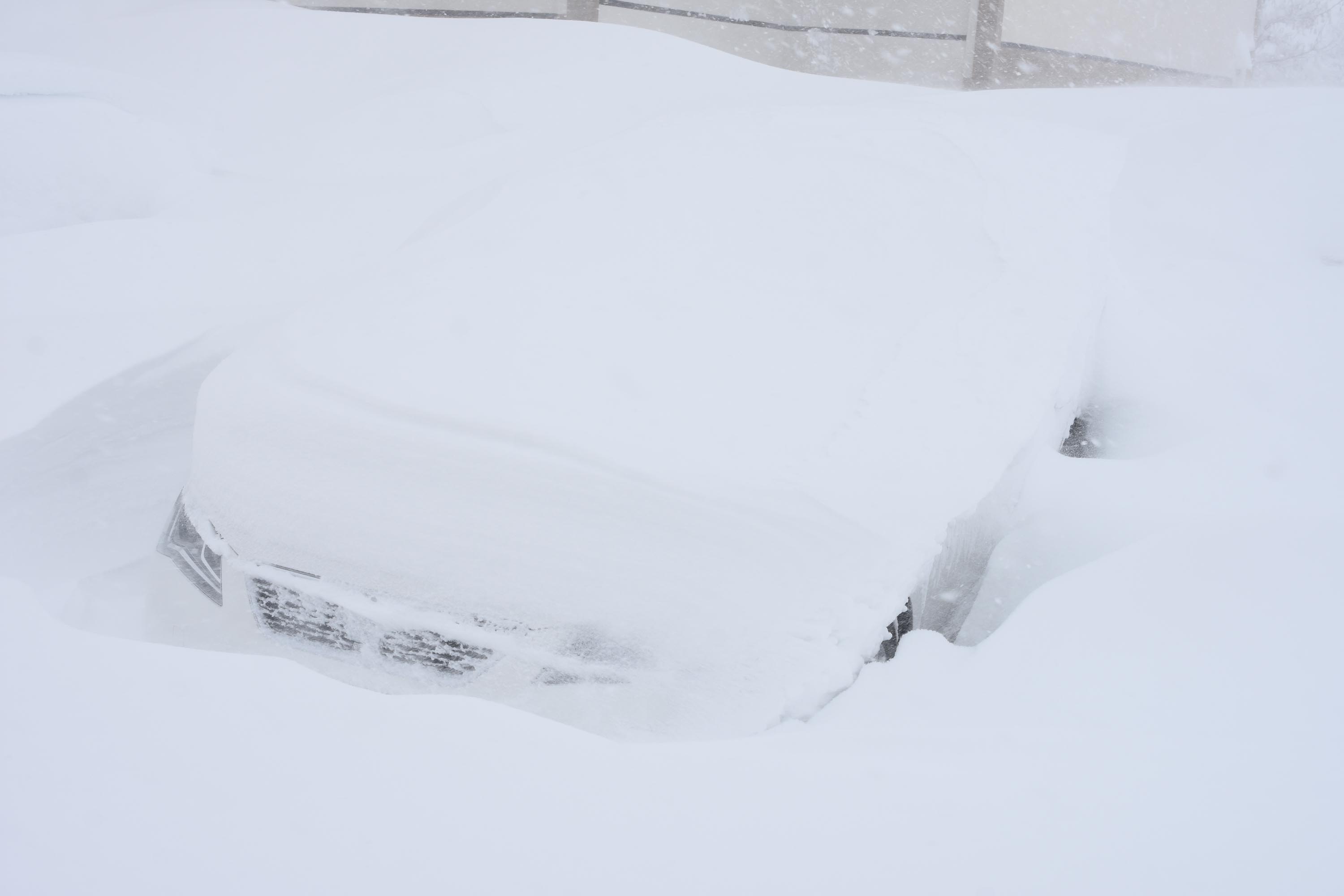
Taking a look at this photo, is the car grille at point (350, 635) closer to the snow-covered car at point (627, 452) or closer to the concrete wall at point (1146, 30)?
the snow-covered car at point (627, 452)

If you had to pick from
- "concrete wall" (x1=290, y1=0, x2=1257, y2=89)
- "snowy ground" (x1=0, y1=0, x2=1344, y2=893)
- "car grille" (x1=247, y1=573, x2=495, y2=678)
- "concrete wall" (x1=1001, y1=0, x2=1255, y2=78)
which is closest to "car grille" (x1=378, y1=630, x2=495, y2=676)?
"car grille" (x1=247, y1=573, x2=495, y2=678)

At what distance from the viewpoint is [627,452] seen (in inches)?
49.5

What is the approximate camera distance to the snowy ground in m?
0.81

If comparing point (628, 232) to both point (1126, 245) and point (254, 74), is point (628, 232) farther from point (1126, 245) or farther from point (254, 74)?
point (254, 74)

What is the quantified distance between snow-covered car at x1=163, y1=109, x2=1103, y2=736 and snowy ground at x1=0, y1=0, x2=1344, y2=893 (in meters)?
0.11

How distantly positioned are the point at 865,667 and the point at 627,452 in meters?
0.43

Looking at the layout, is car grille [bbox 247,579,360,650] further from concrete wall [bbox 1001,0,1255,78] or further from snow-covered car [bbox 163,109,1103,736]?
concrete wall [bbox 1001,0,1255,78]

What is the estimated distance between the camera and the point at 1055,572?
1.42m

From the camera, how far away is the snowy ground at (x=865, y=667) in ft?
2.67

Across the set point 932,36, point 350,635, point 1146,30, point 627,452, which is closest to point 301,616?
point 350,635

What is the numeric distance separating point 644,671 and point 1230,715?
700 millimetres

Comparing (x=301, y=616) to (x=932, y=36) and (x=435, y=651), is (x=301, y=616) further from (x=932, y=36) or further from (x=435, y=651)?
(x=932, y=36)

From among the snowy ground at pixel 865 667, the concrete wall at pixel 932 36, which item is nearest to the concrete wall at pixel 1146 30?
the concrete wall at pixel 932 36

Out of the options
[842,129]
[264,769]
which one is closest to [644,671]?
[264,769]
